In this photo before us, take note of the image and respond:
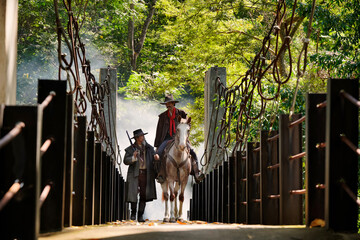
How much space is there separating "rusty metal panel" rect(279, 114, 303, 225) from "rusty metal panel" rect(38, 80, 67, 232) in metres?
1.75

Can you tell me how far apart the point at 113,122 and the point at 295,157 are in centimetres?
847

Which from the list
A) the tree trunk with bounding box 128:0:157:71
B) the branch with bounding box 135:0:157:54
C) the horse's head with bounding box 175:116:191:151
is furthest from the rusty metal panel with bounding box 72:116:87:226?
the branch with bounding box 135:0:157:54

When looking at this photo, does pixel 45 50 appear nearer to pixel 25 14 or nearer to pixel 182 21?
pixel 25 14

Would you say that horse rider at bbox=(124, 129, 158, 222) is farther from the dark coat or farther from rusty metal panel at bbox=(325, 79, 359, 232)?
rusty metal panel at bbox=(325, 79, 359, 232)

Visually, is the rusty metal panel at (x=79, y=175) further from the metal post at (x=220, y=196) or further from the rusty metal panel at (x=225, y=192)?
the metal post at (x=220, y=196)

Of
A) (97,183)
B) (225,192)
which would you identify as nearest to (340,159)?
(97,183)

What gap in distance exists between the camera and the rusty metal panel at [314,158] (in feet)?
13.8

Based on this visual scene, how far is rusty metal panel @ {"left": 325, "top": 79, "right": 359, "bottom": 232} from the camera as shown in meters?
3.80

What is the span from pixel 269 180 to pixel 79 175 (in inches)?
61.8

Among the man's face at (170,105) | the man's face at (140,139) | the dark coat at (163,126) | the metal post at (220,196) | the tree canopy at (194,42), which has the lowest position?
the metal post at (220,196)

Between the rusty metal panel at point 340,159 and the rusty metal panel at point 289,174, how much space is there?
3.99ft

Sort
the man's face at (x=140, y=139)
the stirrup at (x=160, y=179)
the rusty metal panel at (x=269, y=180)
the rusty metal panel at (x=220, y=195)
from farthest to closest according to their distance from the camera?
the man's face at (x=140, y=139) < the stirrup at (x=160, y=179) < the rusty metal panel at (x=220, y=195) < the rusty metal panel at (x=269, y=180)

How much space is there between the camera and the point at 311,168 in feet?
14.0

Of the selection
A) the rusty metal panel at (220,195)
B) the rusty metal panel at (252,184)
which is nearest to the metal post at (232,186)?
the rusty metal panel at (220,195)
